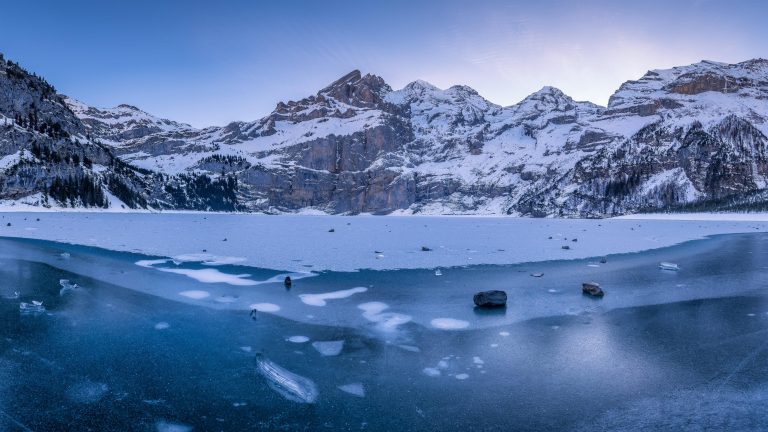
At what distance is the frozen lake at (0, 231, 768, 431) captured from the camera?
22.1 ft

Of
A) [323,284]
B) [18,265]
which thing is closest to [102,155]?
[18,265]

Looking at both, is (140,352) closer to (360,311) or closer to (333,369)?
(333,369)

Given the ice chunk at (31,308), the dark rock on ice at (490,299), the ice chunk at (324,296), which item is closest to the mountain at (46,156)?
the ice chunk at (31,308)

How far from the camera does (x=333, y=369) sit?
8.72 meters

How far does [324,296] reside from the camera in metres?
15.8

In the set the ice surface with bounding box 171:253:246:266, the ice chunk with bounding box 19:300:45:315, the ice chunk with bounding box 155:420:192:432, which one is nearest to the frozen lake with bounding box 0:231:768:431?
the ice chunk with bounding box 155:420:192:432

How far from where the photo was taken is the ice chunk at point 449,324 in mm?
12043

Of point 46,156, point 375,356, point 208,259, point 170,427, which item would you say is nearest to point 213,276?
point 208,259

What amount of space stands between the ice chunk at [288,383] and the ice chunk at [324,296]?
19.3 feet

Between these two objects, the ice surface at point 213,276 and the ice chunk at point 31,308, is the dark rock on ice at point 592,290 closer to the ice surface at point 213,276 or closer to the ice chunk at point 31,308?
the ice surface at point 213,276

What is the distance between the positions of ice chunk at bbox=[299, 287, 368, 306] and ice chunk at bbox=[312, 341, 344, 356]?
4.16 metres

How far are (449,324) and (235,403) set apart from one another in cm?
692

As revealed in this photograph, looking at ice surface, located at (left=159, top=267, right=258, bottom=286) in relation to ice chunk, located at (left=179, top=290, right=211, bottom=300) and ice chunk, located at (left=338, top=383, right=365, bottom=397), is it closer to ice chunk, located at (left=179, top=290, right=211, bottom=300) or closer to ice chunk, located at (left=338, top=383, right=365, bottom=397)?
ice chunk, located at (left=179, top=290, right=211, bottom=300)

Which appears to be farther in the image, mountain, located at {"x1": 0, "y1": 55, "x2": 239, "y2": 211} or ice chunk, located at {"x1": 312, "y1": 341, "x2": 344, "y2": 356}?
mountain, located at {"x1": 0, "y1": 55, "x2": 239, "y2": 211}
